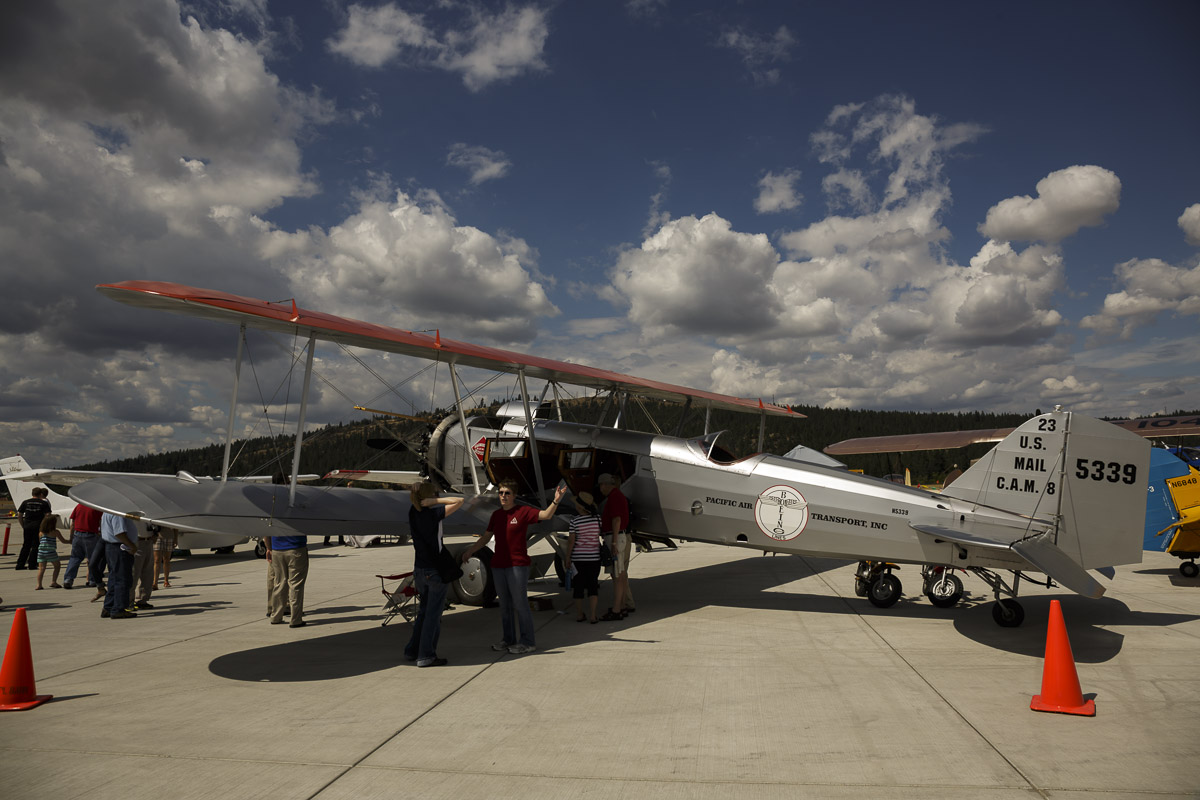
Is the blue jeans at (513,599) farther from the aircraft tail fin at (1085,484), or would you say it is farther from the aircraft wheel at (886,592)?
the aircraft tail fin at (1085,484)

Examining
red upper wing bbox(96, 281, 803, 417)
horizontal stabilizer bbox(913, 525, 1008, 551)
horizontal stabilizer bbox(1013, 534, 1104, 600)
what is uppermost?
red upper wing bbox(96, 281, 803, 417)

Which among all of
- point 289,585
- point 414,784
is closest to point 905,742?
point 414,784

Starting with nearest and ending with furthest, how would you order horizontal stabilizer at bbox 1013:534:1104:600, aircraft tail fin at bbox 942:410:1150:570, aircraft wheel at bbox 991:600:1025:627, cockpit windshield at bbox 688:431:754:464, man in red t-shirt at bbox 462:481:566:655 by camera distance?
horizontal stabilizer at bbox 1013:534:1104:600
man in red t-shirt at bbox 462:481:566:655
aircraft tail fin at bbox 942:410:1150:570
aircraft wheel at bbox 991:600:1025:627
cockpit windshield at bbox 688:431:754:464

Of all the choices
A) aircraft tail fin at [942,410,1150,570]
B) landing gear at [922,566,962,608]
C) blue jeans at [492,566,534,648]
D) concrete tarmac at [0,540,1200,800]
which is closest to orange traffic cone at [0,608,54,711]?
concrete tarmac at [0,540,1200,800]

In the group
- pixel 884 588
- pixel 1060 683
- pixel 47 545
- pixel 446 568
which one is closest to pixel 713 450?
pixel 884 588

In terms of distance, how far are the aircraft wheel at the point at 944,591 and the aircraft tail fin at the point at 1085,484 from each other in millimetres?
1845

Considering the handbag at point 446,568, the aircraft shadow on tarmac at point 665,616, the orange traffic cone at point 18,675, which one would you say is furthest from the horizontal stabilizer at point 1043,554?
the orange traffic cone at point 18,675

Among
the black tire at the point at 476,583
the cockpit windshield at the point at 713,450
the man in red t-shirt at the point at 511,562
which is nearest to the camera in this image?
Result: the man in red t-shirt at the point at 511,562

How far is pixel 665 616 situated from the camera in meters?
8.93

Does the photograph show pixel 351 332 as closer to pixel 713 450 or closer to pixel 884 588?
pixel 713 450

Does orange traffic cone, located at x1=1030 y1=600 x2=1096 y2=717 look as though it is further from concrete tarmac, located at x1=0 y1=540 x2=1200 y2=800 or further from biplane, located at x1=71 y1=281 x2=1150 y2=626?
biplane, located at x1=71 y1=281 x2=1150 y2=626

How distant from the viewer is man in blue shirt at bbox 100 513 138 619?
9047 millimetres

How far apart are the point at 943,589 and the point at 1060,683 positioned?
177 inches

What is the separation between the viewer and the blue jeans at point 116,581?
9156 millimetres
